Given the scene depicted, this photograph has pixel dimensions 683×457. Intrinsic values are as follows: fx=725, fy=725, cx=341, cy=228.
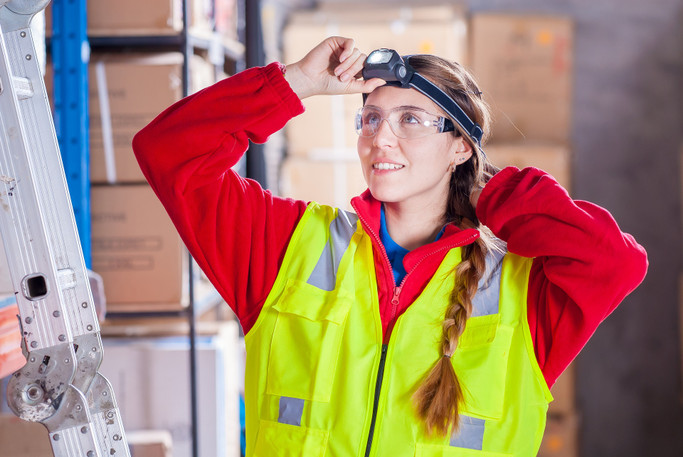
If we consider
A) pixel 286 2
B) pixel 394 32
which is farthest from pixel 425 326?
pixel 286 2

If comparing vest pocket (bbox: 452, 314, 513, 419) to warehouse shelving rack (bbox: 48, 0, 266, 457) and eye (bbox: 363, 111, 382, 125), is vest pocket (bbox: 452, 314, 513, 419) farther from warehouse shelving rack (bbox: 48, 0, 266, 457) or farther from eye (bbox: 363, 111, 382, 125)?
warehouse shelving rack (bbox: 48, 0, 266, 457)

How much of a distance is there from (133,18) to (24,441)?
153 centimetres

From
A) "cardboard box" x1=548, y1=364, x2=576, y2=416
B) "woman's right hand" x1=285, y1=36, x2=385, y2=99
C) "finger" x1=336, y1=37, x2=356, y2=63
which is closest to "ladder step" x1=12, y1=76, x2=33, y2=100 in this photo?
"woman's right hand" x1=285, y1=36, x2=385, y2=99

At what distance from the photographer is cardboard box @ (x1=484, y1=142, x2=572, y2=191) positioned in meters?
3.63

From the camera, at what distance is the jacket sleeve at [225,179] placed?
5.13 feet

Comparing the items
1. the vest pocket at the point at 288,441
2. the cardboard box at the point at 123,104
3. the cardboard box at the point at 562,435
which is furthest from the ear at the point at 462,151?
the cardboard box at the point at 562,435

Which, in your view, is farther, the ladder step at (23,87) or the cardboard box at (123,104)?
the cardboard box at (123,104)

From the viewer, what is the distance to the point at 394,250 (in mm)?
1761

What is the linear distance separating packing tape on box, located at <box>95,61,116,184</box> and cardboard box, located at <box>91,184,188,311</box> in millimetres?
72

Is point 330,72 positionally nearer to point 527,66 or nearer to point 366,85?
point 366,85

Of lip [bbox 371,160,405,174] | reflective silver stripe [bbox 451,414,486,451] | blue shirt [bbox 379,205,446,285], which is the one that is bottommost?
reflective silver stripe [bbox 451,414,486,451]

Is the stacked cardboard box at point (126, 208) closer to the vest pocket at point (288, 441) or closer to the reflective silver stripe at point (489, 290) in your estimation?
the vest pocket at point (288, 441)

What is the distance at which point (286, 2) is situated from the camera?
3.80m

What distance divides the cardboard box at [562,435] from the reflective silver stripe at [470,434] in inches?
94.2
